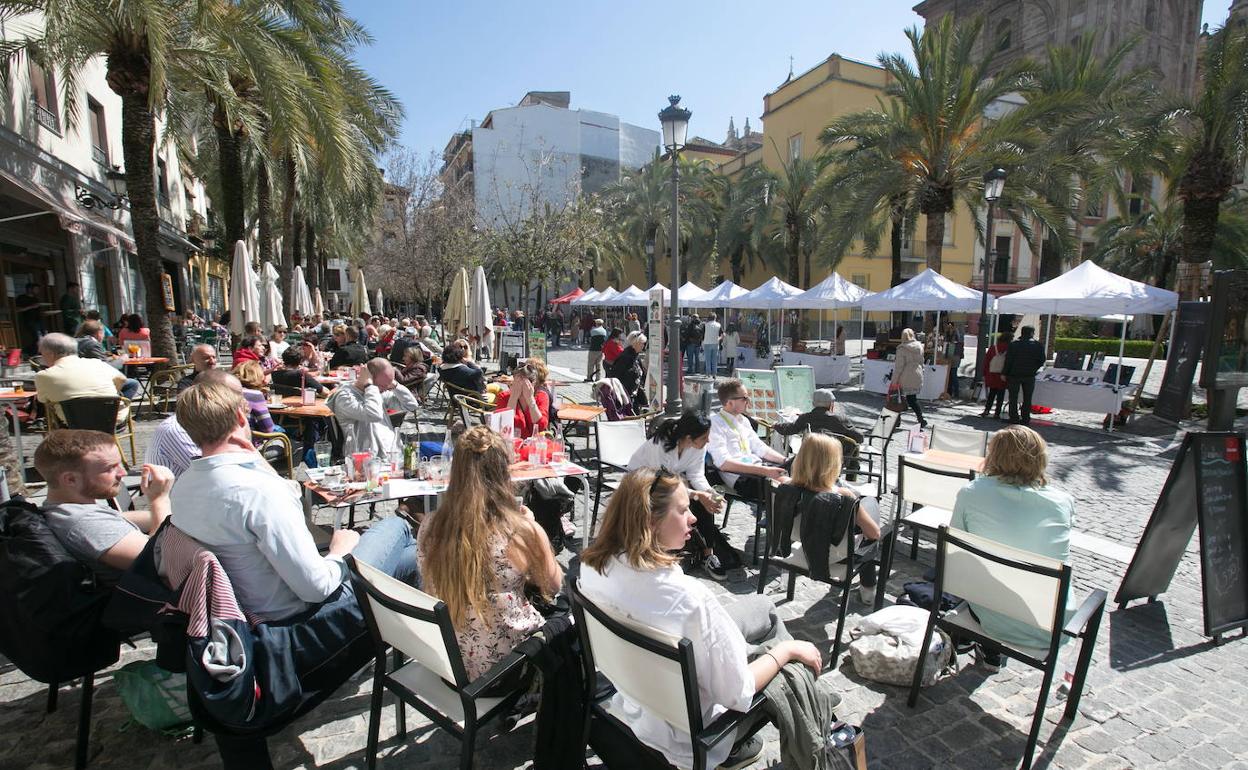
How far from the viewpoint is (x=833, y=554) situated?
3.67m

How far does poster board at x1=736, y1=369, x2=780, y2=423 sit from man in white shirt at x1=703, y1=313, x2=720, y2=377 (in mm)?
7380

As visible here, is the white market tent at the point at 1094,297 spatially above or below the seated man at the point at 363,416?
above

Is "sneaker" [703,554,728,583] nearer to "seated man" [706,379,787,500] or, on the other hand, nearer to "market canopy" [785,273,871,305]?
"seated man" [706,379,787,500]

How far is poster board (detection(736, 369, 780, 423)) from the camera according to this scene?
26.3ft

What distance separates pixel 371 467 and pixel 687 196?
2770cm

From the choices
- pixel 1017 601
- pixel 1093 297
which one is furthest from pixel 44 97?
pixel 1093 297

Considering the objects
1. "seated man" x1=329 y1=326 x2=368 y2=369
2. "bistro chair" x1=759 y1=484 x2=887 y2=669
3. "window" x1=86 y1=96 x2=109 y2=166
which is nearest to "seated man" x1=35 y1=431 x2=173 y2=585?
"bistro chair" x1=759 y1=484 x2=887 y2=669

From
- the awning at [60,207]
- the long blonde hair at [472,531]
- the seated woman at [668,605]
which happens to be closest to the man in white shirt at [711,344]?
the awning at [60,207]

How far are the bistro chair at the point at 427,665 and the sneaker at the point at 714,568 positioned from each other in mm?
2279

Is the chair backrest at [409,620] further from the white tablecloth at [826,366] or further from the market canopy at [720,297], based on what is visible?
the market canopy at [720,297]

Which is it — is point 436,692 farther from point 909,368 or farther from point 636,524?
point 909,368

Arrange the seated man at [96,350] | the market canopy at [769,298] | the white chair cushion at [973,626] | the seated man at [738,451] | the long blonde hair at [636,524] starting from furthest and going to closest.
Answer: the market canopy at [769,298] < the seated man at [96,350] < the seated man at [738,451] < the white chair cushion at [973,626] < the long blonde hair at [636,524]

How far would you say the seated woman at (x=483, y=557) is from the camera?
7.73 ft

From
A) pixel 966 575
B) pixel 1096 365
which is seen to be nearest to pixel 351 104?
pixel 966 575
